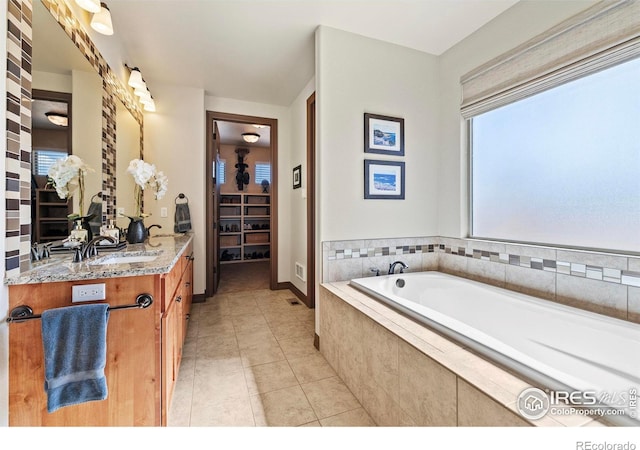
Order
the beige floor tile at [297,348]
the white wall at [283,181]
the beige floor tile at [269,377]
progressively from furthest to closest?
the white wall at [283,181] → the beige floor tile at [297,348] → the beige floor tile at [269,377]

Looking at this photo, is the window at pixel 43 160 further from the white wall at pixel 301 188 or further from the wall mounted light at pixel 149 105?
the white wall at pixel 301 188

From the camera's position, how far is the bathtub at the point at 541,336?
34.9 inches

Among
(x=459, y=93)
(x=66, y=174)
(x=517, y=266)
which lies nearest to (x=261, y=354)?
(x=66, y=174)

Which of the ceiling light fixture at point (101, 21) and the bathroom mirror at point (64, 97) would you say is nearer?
the bathroom mirror at point (64, 97)

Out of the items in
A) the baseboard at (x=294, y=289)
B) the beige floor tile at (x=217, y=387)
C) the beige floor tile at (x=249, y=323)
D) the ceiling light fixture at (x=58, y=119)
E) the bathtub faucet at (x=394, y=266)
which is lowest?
the beige floor tile at (x=217, y=387)

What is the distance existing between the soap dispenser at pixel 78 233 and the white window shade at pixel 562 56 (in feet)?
9.81

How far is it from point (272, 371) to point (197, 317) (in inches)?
53.5

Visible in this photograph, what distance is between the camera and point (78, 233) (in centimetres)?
164

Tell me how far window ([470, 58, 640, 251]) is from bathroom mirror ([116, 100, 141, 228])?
3113mm

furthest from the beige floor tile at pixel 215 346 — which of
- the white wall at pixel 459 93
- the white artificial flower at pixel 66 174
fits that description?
the white wall at pixel 459 93

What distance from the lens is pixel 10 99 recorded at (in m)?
1.09

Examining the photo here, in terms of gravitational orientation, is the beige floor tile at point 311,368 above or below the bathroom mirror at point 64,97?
below

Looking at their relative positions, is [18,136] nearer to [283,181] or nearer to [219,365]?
[219,365]

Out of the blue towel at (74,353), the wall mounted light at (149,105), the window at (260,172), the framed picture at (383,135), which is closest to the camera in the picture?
the blue towel at (74,353)
